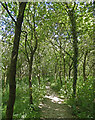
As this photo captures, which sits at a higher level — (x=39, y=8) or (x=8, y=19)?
(x=39, y=8)

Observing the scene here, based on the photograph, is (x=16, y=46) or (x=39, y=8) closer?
(x=16, y=46)

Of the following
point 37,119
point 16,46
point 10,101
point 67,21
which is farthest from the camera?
point 67,21

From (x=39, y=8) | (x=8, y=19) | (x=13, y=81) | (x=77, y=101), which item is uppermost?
(x=39, y=8)

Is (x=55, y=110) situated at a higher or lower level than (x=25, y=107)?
lower

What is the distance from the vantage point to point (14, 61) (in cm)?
284

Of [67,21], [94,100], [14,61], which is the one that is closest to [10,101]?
[14,61]

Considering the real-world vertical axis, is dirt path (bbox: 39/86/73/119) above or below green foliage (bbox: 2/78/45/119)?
below

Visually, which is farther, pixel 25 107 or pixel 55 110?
pixel 55 110

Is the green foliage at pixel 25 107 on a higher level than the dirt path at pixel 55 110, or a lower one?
higher

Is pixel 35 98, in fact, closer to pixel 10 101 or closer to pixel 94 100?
pixel 94 100

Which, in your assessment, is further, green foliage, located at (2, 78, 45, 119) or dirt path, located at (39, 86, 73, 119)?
dirt path, located at (39, 86, 73, 119)

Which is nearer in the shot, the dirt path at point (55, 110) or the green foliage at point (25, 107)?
the green foliage at point (25, 107)

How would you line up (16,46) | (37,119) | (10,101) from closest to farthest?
(10,101) → (16,46) → (37,119)

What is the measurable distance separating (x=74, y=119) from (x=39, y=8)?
641 cm
